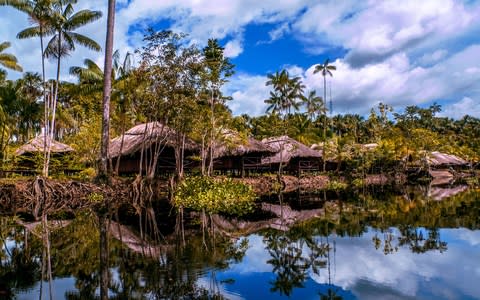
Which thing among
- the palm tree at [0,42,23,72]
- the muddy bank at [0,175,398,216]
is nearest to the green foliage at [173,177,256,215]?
the muddy bank at [0,175,398,216]

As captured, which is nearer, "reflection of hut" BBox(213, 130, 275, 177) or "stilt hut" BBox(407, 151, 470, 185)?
"reflection of hut" BBox(213, 130, 275, 177)

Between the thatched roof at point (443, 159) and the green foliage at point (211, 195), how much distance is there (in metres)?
27.2

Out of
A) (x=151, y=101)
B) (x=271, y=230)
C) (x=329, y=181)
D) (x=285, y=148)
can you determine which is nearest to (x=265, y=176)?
(x=285, y=148)

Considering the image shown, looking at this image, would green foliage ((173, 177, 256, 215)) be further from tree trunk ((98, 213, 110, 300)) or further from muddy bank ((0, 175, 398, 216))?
tree trunk ((98, 213, 110, 300))

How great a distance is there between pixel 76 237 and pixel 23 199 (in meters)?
8.80

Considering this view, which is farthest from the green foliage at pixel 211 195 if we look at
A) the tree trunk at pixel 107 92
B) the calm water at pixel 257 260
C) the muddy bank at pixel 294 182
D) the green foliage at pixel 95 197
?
the muddy bank at pixel 294 182

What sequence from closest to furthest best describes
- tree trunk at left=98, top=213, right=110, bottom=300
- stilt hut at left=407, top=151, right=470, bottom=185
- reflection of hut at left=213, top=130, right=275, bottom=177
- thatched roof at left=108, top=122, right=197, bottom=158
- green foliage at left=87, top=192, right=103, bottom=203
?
tree trunk at left=98, top=213, right=110, bottom=300
green foliage at left=87, top=192, right=103, bottom=203
thatched roof at left=108, top=122, right=197, bottom=158
reflection of hut at left=213, top=130, right=275, bottom=177
stilt hut at left=407, top=151, right=470, bottom=185

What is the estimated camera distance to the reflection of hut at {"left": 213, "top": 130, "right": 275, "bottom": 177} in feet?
80.2

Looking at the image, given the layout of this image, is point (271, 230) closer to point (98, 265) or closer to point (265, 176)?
point (98, 265)

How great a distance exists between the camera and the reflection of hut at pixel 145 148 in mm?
21391

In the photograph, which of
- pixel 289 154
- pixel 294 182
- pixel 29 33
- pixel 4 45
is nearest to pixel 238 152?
pixel 289 154

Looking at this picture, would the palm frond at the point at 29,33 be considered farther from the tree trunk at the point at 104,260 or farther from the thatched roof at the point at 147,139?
the tree trunk at the point at 104,260

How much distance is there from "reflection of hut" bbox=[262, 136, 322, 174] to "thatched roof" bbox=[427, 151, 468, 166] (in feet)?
47.1

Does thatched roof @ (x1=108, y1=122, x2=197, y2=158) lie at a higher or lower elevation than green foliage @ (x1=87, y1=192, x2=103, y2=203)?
higher
